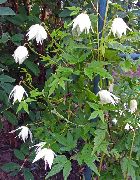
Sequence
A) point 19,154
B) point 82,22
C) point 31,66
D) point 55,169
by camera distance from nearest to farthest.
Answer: point 82,22, point 55,169, point 31,66, point 19,154

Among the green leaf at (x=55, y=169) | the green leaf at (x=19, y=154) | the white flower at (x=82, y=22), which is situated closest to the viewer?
the white flower at (x=82, y=22)

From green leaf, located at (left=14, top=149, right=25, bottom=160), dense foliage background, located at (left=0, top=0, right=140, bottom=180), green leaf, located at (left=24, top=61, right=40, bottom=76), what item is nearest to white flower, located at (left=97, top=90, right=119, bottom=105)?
dense foliage background, located at (left=0, top=0, right=140, bottom=180)

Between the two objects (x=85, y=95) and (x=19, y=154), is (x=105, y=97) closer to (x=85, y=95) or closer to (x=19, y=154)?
(x=85, y=95)

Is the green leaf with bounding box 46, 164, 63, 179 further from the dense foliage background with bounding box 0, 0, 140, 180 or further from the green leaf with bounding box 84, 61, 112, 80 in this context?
the green leaf with bounding box 84, 61, 112, 80

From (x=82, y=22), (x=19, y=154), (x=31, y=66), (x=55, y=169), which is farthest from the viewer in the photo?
(x=19, y=154)

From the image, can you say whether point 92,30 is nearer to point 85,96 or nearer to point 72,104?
point 85,96

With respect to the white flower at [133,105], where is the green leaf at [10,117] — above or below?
below

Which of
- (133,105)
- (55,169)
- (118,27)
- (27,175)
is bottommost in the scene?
(27,175)

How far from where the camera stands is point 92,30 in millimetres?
1482

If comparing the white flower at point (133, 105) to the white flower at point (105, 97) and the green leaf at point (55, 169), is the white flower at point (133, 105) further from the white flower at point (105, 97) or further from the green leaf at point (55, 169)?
the green leaf at point (55, 169)

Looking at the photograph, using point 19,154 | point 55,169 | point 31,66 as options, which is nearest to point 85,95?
point 55,169

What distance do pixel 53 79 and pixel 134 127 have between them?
1.25 feet

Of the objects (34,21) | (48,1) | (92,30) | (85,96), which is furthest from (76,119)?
(48,1)

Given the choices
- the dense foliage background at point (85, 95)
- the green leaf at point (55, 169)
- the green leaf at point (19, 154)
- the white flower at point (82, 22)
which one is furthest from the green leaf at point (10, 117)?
the white flower at point (82, 22)
